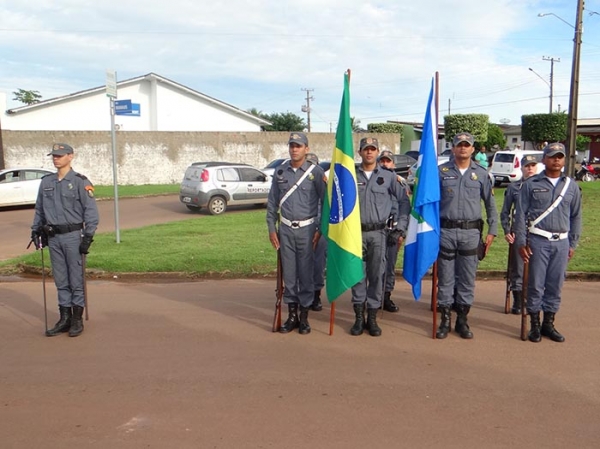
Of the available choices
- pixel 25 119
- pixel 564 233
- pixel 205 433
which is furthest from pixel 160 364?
pixel 25 119

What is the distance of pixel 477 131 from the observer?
40812 millimetres

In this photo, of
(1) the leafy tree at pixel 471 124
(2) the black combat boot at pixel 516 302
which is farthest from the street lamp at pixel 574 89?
(1) the leafy tree at pixel 471 124

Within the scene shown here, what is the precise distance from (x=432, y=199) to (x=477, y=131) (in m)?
37.5

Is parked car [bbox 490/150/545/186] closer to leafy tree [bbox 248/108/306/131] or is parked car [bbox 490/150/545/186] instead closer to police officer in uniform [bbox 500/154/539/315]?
police officer in uniform [bbox 500/154/539/315]

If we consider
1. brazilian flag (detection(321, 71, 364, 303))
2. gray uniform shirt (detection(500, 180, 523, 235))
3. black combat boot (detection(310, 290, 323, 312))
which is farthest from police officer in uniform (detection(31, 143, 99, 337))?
gray uniform shirt (detection(500, 180, 523, 235))

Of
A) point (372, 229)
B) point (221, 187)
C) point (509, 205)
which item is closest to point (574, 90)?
point (221, 187)

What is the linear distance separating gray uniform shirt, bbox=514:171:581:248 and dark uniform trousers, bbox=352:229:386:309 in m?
1.35

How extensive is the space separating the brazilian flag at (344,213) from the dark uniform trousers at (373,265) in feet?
0.68

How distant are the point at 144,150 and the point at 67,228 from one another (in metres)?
24.5

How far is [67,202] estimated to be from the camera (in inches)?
229

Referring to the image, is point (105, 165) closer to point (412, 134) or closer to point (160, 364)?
point (160, 364)

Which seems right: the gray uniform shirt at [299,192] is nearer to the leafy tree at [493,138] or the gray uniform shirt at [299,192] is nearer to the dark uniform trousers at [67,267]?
the dark uniform trousers at [67,267]

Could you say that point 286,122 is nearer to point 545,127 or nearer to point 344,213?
point 545,127

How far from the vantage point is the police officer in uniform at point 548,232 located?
5496 mm
